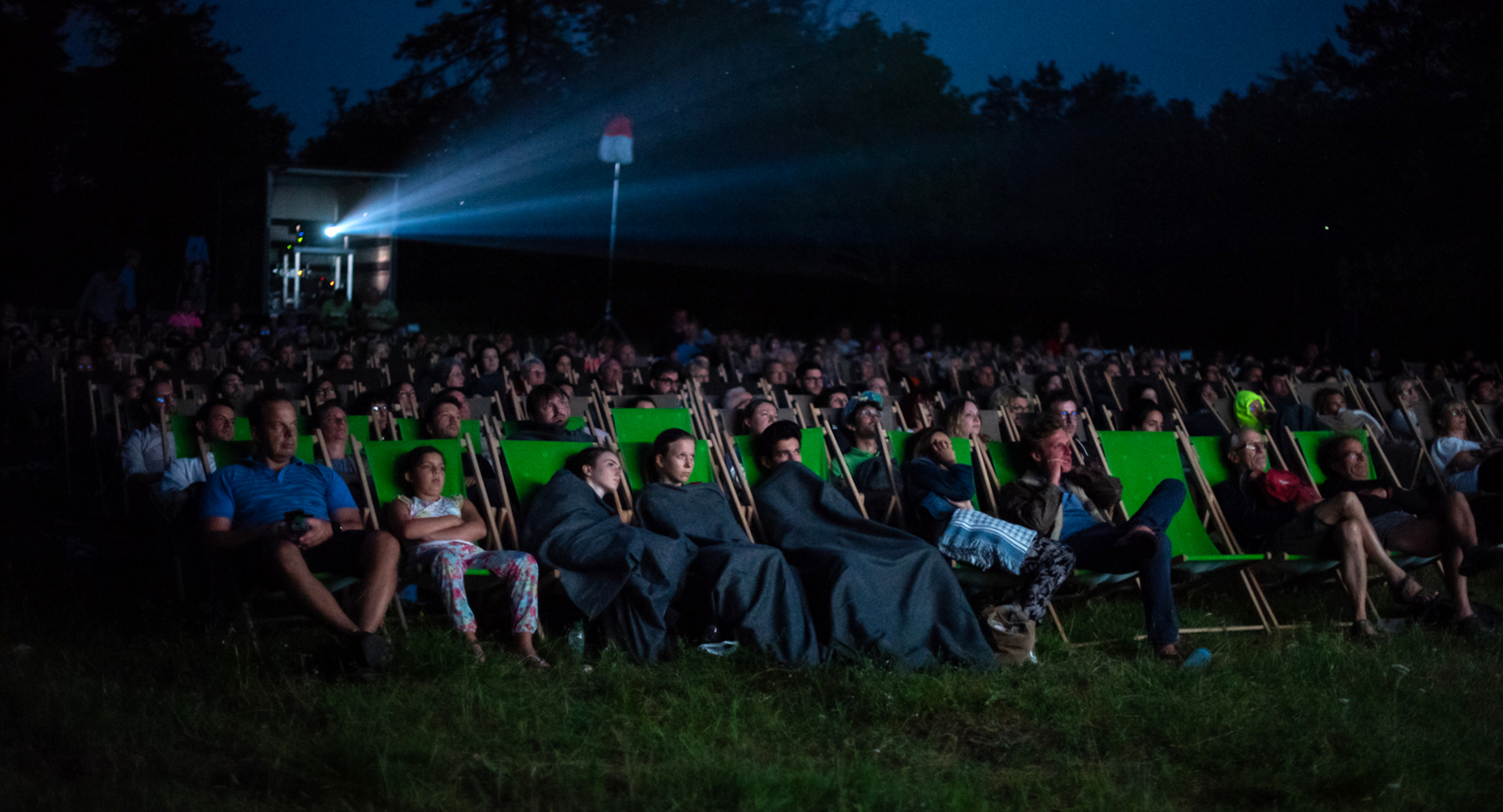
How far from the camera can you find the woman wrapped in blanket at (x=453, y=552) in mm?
4055

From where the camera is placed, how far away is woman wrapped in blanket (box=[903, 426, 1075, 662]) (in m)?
4.25

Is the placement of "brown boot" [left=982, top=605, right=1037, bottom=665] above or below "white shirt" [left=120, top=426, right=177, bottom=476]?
below

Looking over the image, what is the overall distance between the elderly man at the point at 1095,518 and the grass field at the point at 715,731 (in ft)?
0.77

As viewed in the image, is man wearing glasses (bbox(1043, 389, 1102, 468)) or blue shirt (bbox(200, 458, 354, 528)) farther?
man wearing glasses (bbox(1043, 389, 1102, 468))

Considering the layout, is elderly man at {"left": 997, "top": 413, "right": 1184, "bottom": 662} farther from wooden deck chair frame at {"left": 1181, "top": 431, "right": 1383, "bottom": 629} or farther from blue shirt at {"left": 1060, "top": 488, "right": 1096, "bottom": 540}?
wooden deck chair frame at {"left": 1181, "top": 431, "right": 1383, "bottom": 629}

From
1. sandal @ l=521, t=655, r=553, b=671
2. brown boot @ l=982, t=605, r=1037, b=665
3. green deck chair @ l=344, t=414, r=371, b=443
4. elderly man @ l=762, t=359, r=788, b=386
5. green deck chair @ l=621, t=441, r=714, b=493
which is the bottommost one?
sandal @ l=521, t=655, r=553, b=671

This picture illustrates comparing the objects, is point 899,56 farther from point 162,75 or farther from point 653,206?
point 162,75

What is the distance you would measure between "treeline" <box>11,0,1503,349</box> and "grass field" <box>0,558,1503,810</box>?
40.8 ft

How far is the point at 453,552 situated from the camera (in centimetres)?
412

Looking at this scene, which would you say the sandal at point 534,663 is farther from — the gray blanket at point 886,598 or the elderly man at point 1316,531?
the elderly man at point 1316,531

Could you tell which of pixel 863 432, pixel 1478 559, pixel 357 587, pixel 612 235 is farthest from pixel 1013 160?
pixel 357 587

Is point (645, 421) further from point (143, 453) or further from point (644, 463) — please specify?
point (143, 453)

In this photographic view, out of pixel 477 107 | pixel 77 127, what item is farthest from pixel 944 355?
pixel 77 127

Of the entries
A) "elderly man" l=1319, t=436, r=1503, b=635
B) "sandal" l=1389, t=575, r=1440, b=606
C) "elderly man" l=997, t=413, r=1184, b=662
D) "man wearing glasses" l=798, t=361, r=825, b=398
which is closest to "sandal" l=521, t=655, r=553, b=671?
"elderly man" l=997, t=413, r=1184, b=662
